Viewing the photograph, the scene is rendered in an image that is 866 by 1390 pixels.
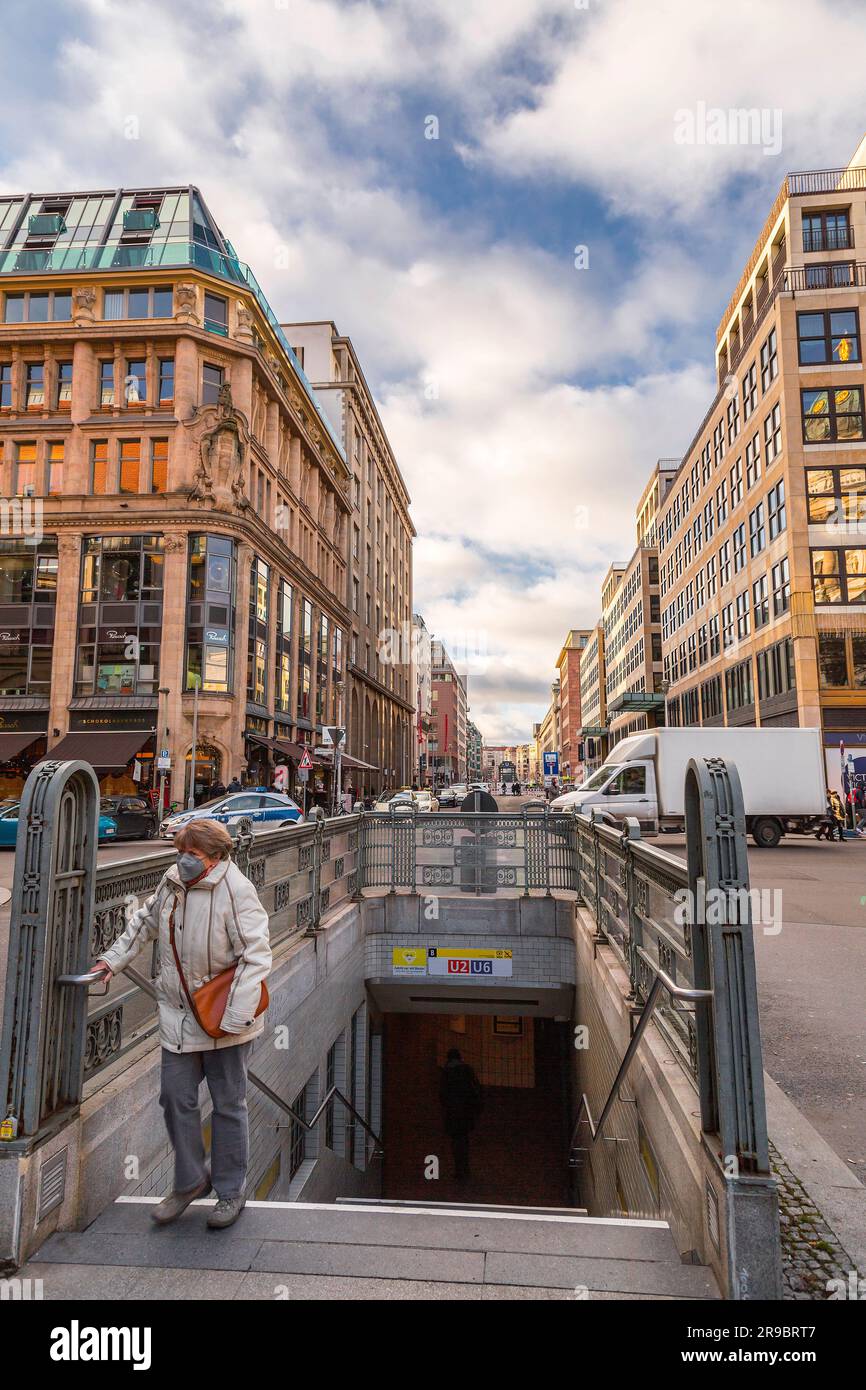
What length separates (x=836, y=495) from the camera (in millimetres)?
31578

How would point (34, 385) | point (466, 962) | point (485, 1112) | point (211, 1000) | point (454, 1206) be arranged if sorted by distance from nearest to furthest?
point (211, 1000)
point (454, 1206)
point (466, 962)
point (485, 1112)
point (34, 385)

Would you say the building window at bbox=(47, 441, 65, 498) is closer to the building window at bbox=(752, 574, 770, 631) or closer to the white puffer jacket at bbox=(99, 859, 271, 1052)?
A: the building window at bbox=(752, 574, 770, 631)

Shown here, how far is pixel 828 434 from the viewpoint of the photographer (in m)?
31.9

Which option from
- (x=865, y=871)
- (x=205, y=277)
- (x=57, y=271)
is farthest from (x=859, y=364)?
(x=57, y=271)

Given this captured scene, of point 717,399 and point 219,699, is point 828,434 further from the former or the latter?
point 219,699

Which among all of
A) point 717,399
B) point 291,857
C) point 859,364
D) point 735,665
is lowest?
point 291,857

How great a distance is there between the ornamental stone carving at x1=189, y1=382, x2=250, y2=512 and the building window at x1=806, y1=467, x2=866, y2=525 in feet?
84.4

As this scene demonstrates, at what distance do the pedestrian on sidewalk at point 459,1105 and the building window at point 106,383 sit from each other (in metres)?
35.1

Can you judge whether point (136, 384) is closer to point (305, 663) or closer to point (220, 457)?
point (220, 457)

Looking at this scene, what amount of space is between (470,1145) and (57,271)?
41.1 metres

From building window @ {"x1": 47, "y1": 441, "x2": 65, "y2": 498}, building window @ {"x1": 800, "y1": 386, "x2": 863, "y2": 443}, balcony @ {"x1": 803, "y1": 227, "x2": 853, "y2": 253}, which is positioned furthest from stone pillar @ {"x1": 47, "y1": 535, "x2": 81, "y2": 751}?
balcony @ {"x1": 803, "y1": 227, "x2": 853, "y2": 253}

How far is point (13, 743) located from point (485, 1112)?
27890 millimetres

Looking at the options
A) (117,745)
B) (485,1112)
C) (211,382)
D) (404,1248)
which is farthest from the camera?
(211,382)

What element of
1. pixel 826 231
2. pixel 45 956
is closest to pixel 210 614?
pixel 45 956
